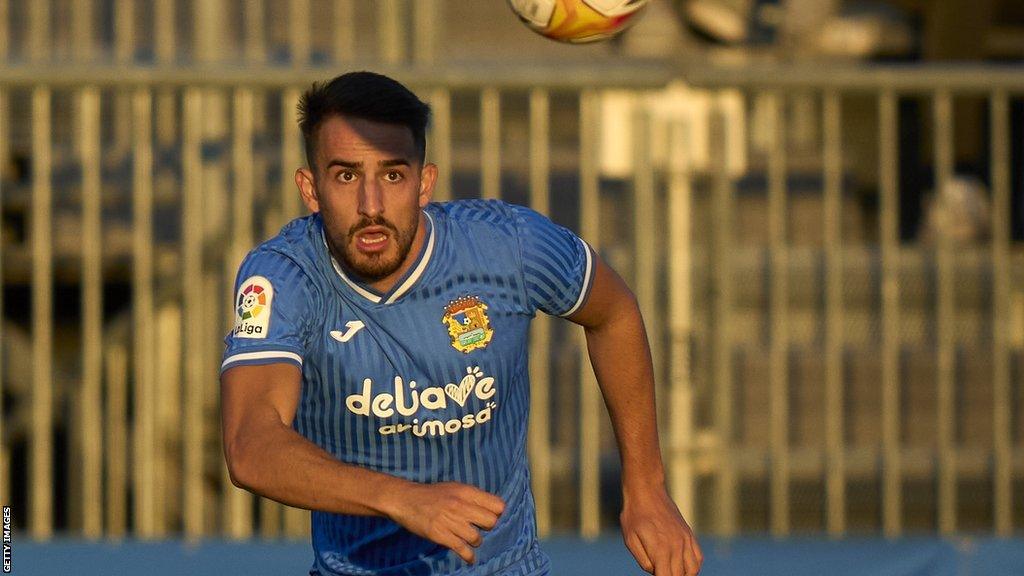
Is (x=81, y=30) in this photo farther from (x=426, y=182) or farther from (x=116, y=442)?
(x=426, y=182)

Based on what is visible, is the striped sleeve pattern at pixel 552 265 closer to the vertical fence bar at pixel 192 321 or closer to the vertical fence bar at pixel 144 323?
the vertical fence bar at pixel 192 321

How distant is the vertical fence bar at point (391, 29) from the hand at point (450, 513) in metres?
4.23

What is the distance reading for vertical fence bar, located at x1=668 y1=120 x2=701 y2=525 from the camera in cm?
680

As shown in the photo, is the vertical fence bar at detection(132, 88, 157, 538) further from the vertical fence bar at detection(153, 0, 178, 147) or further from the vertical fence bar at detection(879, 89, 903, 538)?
the vertical fence bar at detection(879, 89, 903, 538)

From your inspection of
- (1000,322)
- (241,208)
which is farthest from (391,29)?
(1000,322)

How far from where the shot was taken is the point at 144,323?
6703mm

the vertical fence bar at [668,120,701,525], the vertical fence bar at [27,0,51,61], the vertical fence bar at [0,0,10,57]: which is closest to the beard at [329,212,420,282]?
the vertical fence bar at [668,120,701,525]

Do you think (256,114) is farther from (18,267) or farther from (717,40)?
(717,40)

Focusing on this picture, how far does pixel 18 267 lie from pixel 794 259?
3.95 m

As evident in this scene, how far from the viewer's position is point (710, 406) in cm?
681

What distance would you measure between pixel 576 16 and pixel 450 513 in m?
2.27

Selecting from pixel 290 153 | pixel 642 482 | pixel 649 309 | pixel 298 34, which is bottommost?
pixel 642 482

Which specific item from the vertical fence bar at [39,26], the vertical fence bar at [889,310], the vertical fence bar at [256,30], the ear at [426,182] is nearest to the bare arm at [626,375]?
the ear at [426,182]

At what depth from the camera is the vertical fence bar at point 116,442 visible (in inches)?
272
